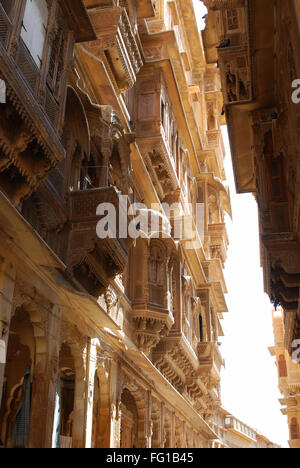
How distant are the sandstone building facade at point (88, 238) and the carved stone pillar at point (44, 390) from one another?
0.02m

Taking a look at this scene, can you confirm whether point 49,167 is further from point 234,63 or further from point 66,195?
point 234,63

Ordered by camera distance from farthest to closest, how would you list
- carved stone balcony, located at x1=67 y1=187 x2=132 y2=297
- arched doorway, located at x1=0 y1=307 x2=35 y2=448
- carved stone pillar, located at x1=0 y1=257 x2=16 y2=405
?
carved stone balcony, located at x1=67 y1=187 x2=132 y2=297
arched doorway, located at x1=0 y1=307 x2=35 y2=448
carved stone pillar, located at x1=0 y1=257 x2=16 y2=405

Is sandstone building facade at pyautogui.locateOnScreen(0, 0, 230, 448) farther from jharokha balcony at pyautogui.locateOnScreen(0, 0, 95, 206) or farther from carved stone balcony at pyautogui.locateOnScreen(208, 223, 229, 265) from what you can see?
carved stone balcony at pyautogui.locateOnScreen(208, 223, 229, 265)

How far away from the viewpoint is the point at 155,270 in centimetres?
1403

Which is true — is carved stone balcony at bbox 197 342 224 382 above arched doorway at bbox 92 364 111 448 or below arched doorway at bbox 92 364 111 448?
above

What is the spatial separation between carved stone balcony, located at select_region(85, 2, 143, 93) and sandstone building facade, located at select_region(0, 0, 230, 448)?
0.03 m

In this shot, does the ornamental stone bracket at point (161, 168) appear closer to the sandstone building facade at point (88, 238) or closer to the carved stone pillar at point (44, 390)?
the sandstone building facade at point (88, 238)

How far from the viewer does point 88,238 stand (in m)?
9.39

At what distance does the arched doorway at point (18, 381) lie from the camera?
7.95 m

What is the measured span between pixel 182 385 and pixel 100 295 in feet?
32.6

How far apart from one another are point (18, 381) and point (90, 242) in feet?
10.1

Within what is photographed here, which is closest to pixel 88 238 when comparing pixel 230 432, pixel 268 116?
pixel 268 116

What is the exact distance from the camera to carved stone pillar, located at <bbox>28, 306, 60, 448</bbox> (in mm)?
8023

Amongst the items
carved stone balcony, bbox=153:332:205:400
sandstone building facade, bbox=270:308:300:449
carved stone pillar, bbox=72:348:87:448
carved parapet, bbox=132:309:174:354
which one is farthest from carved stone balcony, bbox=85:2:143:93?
sandstone building facade, bbox=270:308:300:449
